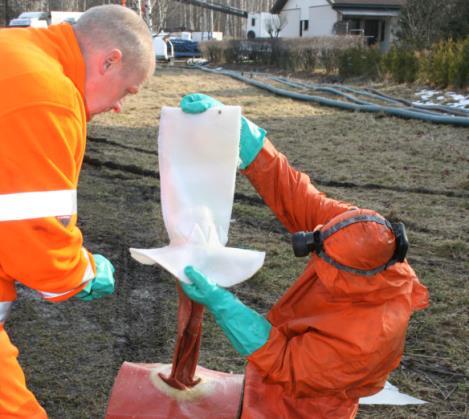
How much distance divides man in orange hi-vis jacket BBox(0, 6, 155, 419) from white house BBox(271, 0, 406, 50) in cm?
2566

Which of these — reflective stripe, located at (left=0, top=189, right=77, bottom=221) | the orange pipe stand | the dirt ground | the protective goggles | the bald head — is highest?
the bald head

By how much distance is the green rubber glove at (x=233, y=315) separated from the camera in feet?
5.43

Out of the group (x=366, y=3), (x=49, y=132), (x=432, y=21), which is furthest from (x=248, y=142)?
(x=366, y=3)

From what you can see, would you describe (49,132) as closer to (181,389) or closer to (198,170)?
(198,170)

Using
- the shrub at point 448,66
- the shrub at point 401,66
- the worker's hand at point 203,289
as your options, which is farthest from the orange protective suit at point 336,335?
the shrub at point 401,66

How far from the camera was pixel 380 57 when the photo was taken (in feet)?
44.6

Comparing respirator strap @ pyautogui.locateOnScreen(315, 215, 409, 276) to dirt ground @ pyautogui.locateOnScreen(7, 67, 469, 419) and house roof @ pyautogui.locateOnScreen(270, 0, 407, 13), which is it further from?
house roof @ pyautogui.locateOnScreen(270, 0, 407, 13)

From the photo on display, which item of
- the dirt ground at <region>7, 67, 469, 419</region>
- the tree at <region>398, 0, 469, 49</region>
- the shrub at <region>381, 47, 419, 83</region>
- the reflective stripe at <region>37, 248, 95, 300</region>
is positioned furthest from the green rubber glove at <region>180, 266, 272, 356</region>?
the tree at <region>398, 0, 469, 49</region>

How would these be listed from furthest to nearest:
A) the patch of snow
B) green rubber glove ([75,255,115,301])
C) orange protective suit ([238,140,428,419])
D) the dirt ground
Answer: the patch of snow < the dirt ground < green rubber glove ([75,255,115,301]) < orange protective suit ([238,140,428,419])

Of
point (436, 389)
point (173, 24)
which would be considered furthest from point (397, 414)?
point (173, 24)

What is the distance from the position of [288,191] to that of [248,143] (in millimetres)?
194

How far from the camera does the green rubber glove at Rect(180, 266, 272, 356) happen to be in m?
1.66

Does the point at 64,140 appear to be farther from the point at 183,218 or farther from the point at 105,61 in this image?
the point at 183,218

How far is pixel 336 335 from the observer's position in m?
1.57
